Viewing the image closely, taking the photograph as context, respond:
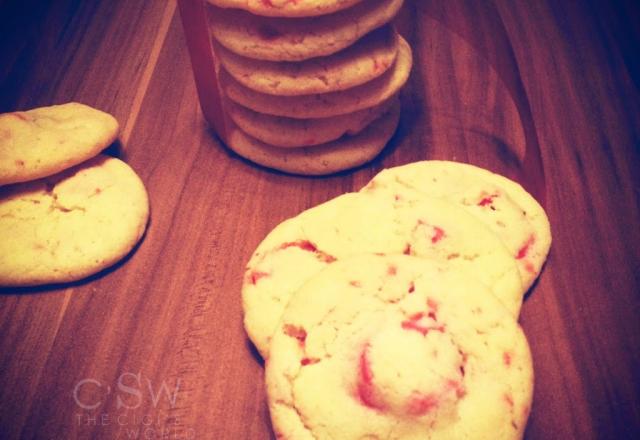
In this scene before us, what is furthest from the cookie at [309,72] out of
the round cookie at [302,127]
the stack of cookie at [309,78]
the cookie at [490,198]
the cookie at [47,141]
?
the cookie at [47,141]

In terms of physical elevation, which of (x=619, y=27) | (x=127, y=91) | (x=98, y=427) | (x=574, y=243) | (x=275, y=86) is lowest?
(x=98, y=427)

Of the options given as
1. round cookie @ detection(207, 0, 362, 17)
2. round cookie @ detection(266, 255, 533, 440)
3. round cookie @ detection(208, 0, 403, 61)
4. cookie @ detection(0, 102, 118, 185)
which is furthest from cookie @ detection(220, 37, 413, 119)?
round cookie @ detection(266, 255, 533, 440)

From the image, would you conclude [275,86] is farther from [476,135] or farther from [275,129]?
[476,135]

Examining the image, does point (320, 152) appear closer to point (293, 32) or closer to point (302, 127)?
point (302, 127)

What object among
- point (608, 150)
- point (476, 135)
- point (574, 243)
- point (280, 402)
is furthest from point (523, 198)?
point (280, 402)

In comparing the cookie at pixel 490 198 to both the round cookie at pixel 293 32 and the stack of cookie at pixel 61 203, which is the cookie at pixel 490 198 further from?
the stack of cookie at pixel 61 203
